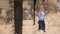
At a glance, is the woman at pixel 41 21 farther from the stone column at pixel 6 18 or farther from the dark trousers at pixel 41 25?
the stone column at pixel 6 18

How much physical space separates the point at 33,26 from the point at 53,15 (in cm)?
20

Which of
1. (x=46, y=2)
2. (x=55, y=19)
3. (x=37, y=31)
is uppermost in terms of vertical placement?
(x=46, y=2)

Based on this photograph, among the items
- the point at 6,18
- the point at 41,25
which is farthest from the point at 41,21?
the point at 6,18

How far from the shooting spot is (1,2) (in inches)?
60.0

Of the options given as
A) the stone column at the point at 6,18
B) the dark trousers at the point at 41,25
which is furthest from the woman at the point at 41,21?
the stone column at the point at 6,18

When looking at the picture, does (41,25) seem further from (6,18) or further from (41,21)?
(6,18)

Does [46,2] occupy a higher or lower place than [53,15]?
higher

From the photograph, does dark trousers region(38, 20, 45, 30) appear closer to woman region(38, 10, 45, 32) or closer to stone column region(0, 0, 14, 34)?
woman region(38, 10, 45, 32)

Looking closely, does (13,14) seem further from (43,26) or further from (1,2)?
(43,26)

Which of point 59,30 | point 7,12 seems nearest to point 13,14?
point 7,12

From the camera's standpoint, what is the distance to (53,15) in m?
1.53

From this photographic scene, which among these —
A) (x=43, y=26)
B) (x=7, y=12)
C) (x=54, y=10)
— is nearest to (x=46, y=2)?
(x=54, y=10)

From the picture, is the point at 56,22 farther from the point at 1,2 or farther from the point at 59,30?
the point at 1,2

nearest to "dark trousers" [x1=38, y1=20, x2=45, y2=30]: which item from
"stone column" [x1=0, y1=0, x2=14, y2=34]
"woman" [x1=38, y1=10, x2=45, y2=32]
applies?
"woman" [x1=38, y1=10, x2=45, y2=32]
